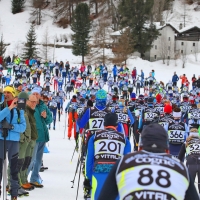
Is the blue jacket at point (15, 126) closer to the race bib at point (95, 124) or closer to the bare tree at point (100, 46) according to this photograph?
the race bib at point (95, 124)

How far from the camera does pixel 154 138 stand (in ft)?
11.4

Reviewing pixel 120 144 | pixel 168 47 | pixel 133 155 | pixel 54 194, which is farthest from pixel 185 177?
pixel 168 47

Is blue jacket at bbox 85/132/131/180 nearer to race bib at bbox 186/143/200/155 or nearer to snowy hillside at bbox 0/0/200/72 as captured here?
race bib at bbox 186/143/200/155

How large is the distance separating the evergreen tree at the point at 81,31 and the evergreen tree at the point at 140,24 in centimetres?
529

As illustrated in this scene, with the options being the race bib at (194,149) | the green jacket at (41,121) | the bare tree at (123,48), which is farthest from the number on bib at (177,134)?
the bare tree at (123,48)

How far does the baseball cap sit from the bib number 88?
0.86 feet

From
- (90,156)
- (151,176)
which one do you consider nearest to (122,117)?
(90,156)

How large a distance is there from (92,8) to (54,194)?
82.7m

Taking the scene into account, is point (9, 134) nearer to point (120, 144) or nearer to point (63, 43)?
point (120, 144)

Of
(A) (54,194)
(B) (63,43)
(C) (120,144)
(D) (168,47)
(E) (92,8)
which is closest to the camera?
(C) (120,144)

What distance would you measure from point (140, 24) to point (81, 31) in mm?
8056

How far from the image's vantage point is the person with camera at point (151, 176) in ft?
10.6

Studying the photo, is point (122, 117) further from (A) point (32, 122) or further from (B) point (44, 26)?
(B) point (44, 26)

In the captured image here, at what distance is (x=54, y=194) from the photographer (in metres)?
8.32
